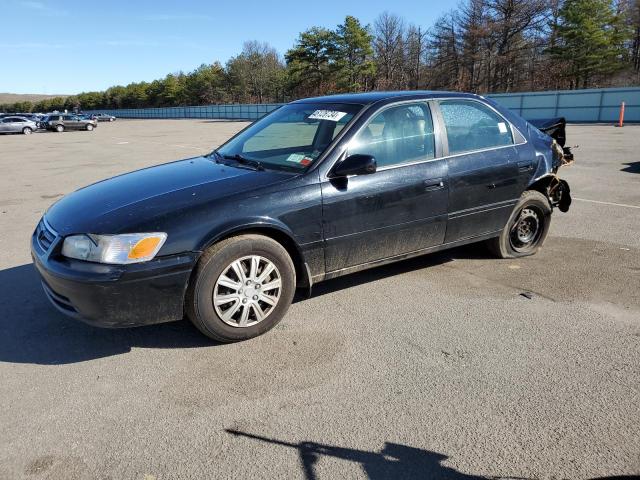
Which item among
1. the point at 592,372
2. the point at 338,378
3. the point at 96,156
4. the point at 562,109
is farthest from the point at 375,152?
the point at 562,109

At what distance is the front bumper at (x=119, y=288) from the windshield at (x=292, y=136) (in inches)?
47.9

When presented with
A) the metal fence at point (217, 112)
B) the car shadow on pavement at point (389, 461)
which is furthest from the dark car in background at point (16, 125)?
the car shadow on pavement at point (389, 461)

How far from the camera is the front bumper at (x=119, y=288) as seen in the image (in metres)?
2.95

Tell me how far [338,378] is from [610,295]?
2.60m

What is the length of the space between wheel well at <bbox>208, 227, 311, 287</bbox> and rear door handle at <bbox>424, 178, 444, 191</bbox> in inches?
48.9

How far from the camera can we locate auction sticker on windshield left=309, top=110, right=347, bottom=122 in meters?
4.01

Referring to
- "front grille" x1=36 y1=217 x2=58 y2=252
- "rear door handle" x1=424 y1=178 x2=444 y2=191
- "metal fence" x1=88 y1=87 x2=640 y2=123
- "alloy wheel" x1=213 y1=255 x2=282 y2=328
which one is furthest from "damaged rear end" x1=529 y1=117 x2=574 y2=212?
"metal fence" x1=88 y1=87 x2=640 y2=123

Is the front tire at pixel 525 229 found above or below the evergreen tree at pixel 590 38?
below

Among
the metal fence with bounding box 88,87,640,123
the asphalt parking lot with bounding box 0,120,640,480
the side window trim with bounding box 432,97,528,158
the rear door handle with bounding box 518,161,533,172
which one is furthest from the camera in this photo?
the metal fence with bounding box 88,87,640,123

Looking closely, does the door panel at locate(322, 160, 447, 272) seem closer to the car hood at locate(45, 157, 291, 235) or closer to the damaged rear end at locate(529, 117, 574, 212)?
the car hood at locate(45, 157, 291, 235)

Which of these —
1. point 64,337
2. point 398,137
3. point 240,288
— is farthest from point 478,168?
point 64,337

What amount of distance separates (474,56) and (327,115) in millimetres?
58879

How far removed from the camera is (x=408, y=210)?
13.0 ft

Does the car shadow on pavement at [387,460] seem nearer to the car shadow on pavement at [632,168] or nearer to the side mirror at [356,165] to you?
the side mirror at [356,165]
